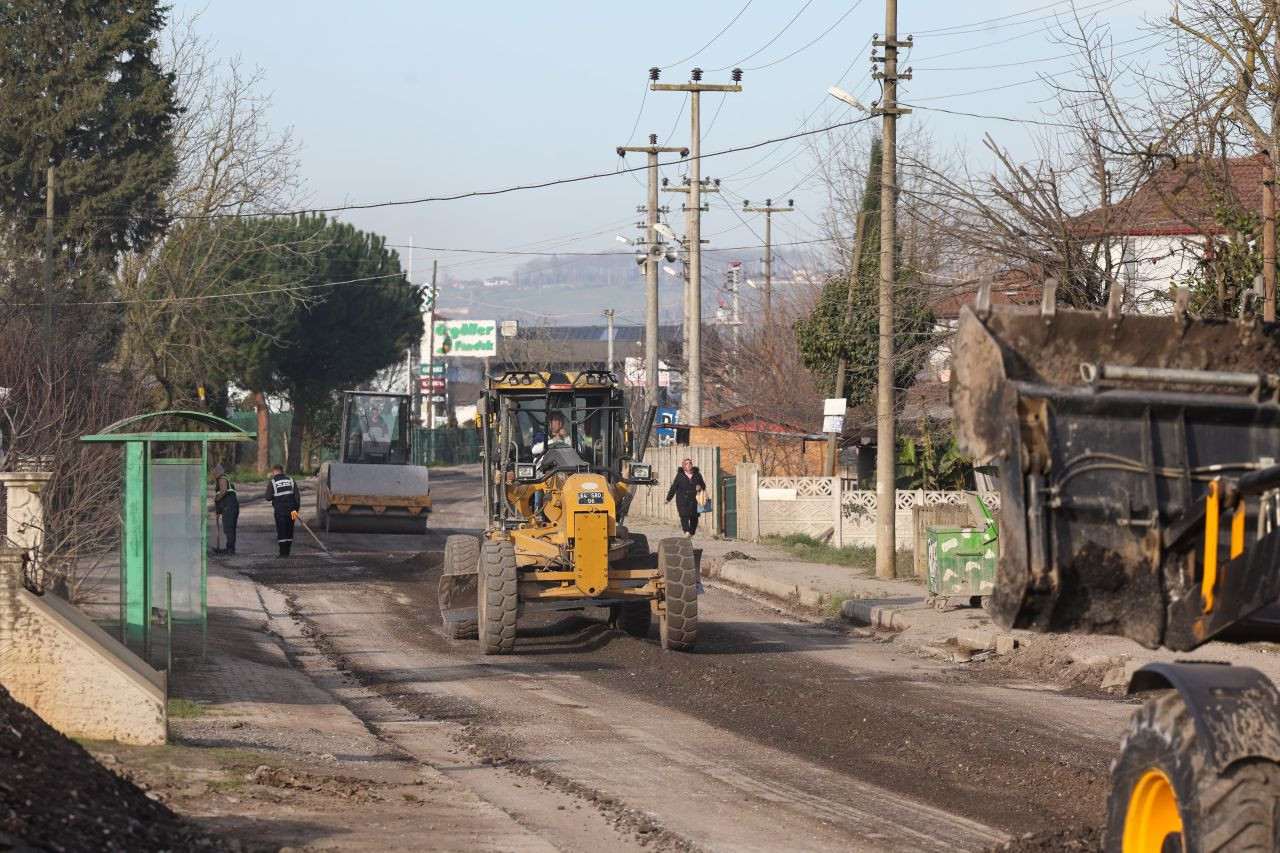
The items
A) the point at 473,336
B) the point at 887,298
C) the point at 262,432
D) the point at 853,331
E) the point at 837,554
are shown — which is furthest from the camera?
the point at 473,336

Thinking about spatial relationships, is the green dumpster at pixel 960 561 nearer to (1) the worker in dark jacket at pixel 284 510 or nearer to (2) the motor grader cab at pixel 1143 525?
(1) the worker in dark jacket at pixel 284 510

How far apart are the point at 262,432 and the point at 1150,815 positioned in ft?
208

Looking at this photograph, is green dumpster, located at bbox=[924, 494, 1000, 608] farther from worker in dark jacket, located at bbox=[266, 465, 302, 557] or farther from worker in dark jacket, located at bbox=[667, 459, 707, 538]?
worker in dark jacket, located at bbox=[266, 465, 302, 557]

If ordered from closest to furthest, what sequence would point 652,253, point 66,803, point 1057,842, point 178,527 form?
point 66,803 → point 1057,842 → point 178,527 → point 652,253

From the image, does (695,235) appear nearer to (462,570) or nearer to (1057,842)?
(462,570)

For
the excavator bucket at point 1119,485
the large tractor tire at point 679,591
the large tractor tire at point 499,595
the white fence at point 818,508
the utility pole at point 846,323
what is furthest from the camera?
the utility pole at point 846,323

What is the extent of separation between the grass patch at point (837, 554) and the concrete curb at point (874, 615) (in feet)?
11.9

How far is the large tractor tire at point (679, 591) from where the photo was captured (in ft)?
50.3

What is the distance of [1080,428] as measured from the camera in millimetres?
5418

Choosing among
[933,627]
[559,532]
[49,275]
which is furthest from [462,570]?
[49,275]

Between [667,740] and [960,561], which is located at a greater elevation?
[960,561]

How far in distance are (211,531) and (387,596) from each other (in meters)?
13.2

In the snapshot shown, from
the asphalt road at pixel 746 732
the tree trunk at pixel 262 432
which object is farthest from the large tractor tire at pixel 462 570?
the tree trunk at pixel 262 432

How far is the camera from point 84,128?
39562mm
